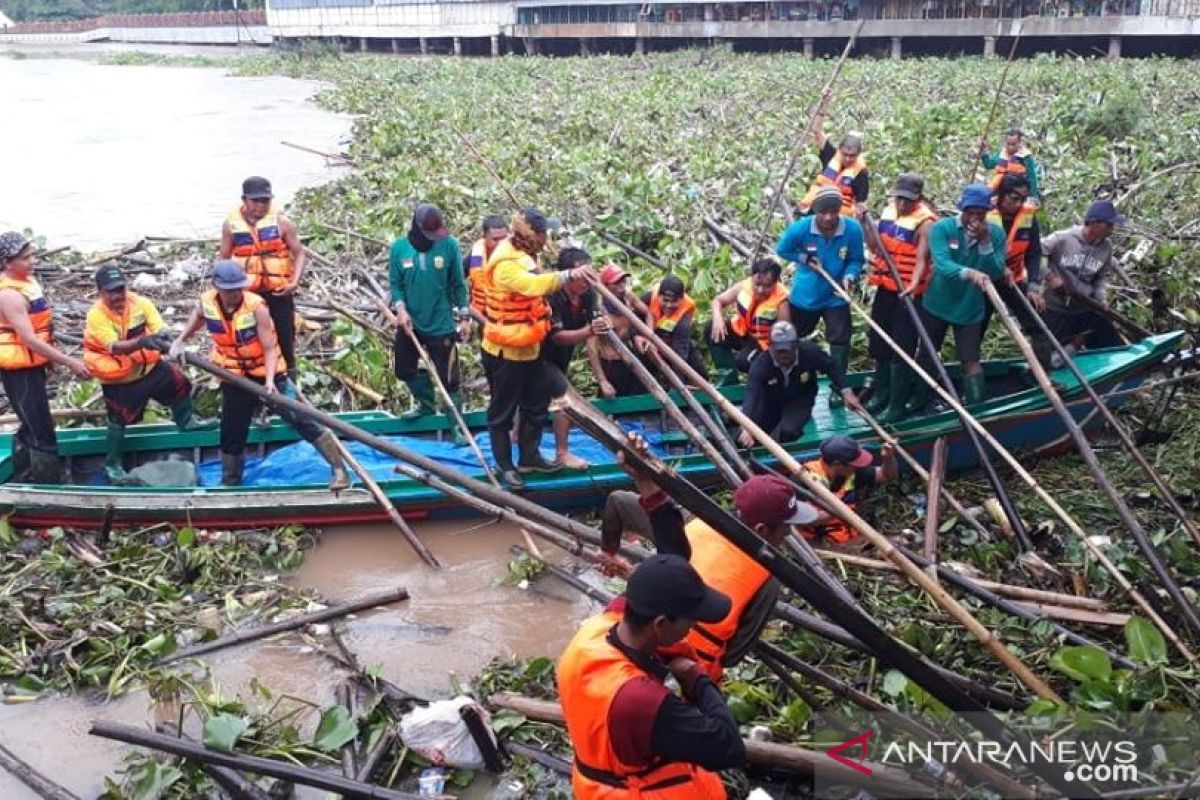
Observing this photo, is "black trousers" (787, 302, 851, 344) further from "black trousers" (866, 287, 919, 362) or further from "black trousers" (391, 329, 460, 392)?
"black trousers" (391, 329, 460, 392)

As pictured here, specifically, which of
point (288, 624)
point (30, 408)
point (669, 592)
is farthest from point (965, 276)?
point (30, 408)

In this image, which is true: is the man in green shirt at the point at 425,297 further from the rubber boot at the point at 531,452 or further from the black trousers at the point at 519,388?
the rubber boot at the point at 531,452

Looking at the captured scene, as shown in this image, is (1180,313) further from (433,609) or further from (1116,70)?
(1116,70)

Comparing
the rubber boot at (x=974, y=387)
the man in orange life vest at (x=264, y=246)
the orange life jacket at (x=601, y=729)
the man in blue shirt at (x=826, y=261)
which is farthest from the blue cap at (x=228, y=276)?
the rubber boot at (x=974, y=387)

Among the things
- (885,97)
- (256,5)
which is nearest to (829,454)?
(885,97)

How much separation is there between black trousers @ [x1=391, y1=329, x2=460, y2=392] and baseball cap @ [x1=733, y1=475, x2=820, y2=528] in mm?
4485

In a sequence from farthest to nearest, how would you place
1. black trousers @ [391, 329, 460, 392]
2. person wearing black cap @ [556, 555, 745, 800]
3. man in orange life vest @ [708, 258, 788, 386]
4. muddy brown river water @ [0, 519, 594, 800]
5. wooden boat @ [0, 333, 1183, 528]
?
black trousers @ [391, 329, 460, 392] < man in orange life vest @ [708, 258, 788, 386] < wooden boat @ [0, 333, 1183, 528] < muddy brown river water @ [0, 519, 594, 800] < person wearing black cap @ [556, 555, 745, 800]

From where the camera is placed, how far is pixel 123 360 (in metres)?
6.90

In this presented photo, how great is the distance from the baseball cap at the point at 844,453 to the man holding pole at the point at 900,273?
1.78 m

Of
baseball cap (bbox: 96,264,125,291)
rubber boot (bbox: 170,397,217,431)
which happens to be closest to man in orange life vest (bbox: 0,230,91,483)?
baseball cap (bbox: 96,264,125,291)

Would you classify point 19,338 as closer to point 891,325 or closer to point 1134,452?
point 891,325

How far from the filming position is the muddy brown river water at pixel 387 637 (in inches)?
215

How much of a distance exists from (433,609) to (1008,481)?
405 cm

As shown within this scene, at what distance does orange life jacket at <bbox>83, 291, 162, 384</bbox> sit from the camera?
6789 millimetres
